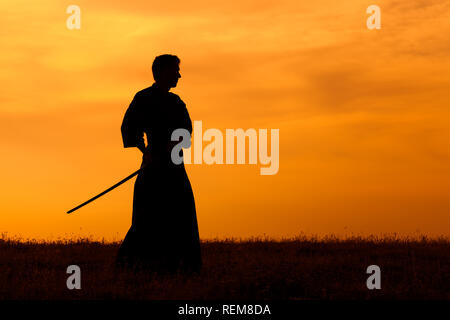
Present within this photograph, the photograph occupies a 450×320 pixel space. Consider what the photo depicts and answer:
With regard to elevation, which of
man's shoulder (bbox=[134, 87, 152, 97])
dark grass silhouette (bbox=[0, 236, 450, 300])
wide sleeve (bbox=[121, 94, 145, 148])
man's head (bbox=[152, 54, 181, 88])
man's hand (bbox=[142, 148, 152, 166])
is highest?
man's head (bbox=[152, 54, 181, 88])

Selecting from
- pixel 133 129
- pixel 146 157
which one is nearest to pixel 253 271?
pixel 146 157

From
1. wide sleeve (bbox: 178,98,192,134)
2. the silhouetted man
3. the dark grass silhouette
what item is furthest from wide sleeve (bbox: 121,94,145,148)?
the dark grass silhouette

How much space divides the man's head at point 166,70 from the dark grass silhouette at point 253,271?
2587mm

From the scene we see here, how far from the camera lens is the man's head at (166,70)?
34.0 ft

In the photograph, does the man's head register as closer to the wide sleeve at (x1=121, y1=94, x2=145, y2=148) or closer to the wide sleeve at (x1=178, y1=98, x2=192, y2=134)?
the wide sleeve at (x1=178, y1=98, x2=192, y2=134)

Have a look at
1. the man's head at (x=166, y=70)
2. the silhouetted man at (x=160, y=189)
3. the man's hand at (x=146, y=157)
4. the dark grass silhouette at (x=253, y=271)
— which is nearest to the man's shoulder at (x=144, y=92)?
the silhouetted man at (x=160, y=189)

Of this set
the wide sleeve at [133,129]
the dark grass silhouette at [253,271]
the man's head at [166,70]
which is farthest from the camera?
the wide sleeve at [133,129]

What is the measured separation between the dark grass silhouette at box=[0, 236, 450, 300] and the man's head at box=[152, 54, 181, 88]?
259cm

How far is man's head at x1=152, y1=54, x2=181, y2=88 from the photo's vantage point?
10.4 metres

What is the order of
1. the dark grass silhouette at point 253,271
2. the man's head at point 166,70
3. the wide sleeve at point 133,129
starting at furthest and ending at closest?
1. the wide sleeve at point 133,129
2. the man's head at point 166,70
3. the dark grass silhouette at point 253,271

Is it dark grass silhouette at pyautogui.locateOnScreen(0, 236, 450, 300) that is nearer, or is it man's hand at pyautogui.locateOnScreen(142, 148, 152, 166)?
dark grass silhouette at pyautogui.locateOnScreen(0, 236, 450, 300)

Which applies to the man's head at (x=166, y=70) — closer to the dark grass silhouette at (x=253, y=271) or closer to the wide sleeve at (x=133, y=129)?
the wide sleeve at (x=133, y=129)
